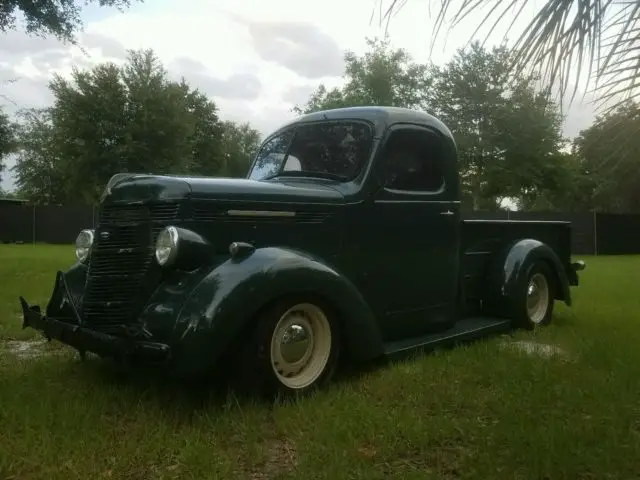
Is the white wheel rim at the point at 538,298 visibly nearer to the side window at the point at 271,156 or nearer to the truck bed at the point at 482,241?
the truck bed at the point at 482,241

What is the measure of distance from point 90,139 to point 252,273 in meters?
27.4

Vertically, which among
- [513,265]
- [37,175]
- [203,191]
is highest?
[37,175]

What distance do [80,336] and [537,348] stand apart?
11.5 feet

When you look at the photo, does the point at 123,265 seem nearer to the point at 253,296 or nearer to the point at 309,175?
the point at 253,296

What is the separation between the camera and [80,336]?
369 centimetres

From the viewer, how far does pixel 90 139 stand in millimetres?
28594

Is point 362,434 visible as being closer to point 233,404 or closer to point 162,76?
point 233,404

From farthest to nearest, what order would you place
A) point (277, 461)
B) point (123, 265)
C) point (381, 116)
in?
1. point (381, 116)
2. point (123, 265)
3. point (277, 461)

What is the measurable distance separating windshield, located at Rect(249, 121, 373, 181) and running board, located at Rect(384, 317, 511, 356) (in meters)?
1.28

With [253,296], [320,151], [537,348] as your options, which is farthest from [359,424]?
[537,348]

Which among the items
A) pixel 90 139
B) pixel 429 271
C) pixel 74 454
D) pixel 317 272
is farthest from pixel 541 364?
pixel 90 139

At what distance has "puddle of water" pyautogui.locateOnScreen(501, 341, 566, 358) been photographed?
4.91 m

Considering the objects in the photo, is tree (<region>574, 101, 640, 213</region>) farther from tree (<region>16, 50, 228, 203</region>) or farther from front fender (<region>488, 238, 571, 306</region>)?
tree (<region>16, 50, 228, 203</region>)

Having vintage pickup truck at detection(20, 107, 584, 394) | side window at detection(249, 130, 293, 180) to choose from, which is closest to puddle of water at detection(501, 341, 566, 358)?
vintage pickup truck at detection(20, 107, 584, 394)
